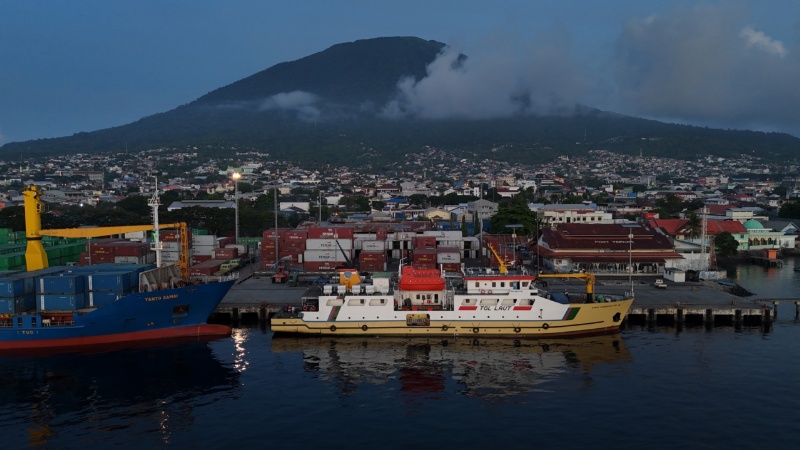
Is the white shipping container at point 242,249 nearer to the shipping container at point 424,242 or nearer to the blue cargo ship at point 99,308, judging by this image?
the shipping container at point 424,242

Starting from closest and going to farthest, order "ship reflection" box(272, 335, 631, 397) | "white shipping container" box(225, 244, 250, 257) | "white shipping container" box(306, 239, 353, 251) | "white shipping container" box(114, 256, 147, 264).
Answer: "ship reflection" box(272, 335, 631, 397), "white shipping container" box(114, 256, 147, 264), "white shipping container" box(306, 239, 353, 251), "white shipping container" box(225, 244, 250, 257)

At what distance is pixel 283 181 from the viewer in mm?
184500

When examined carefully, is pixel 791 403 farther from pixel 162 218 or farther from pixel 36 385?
pixel 162 218

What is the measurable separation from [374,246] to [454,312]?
21181 mm

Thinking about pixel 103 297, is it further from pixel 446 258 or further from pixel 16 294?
pixel 446 258

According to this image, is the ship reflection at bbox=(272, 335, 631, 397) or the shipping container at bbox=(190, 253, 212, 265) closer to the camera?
the ship reflection at bbox=(272, 335, 631, 397)

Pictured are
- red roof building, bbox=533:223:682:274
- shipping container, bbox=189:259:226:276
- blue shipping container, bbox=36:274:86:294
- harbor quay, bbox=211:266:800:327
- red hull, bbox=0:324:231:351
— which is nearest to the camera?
red hull, bbox=0:324:231:351

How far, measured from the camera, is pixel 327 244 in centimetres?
5319

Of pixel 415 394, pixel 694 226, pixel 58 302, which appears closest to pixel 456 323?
pixel 415 394

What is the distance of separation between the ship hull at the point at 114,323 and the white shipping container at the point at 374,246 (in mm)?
21383

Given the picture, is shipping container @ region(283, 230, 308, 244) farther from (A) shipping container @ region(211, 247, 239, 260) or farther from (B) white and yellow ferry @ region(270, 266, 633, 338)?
(B) white and yellow ferry @ region(270, 266, 633, 338)

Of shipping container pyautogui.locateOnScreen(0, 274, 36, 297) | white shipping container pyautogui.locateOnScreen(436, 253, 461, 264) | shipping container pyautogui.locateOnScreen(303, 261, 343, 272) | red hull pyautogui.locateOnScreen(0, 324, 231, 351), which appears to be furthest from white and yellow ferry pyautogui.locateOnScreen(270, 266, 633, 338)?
shipping container pyautogui.locateOnScreen(303, 261, 343, 272)

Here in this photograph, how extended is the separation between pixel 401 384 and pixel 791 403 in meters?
15.4

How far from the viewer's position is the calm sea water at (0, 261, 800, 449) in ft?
72.7
